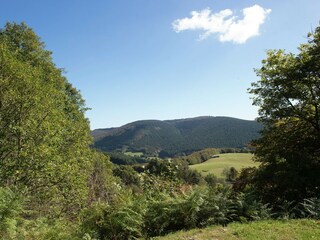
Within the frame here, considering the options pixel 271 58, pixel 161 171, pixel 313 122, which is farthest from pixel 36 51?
pixel 313 122

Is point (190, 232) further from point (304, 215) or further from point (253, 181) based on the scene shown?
point (253, 181)

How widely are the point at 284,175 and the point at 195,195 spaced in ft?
21.6

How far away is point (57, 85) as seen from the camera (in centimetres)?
2377

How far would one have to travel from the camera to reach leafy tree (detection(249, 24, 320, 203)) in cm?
1420

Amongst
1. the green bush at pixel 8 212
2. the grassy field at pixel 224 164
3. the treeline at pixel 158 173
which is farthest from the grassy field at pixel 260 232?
the grassy field at pixel 224 164

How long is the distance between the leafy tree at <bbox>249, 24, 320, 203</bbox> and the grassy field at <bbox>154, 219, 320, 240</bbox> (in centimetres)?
536

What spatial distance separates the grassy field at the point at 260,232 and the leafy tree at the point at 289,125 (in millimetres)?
5361

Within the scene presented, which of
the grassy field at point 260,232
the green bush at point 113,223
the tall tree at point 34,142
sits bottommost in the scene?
the grassy field at point 260,232

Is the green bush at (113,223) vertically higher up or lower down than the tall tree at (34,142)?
lower down

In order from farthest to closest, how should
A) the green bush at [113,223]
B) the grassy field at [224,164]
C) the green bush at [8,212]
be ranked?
1. the grassy field at [224,164]
2. the green bush at [113,223]
3. the green bush at [8,212]

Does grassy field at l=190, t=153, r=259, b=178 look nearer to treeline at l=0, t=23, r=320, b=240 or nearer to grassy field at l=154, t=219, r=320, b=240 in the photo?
treeline at l=0, t=23, r=320, b=240

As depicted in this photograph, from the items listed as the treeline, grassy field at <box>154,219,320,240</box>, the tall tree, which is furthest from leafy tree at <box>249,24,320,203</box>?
the tall tree

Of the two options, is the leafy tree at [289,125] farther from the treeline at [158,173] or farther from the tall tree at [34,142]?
the tall tree at [34,142]

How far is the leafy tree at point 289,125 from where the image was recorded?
1420 centimetres
